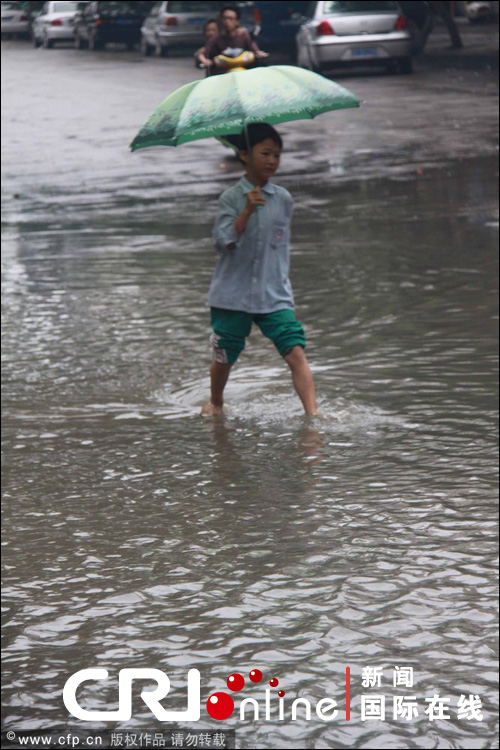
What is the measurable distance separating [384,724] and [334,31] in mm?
23546

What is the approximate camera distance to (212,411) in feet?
24.0

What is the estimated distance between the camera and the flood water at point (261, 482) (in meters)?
4.42

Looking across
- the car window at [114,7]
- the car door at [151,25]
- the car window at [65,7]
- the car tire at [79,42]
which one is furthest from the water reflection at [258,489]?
the car window at [65,7]

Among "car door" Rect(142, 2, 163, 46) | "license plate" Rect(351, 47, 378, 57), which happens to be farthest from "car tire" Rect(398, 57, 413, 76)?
"car door" Rect(142, 2, 163, 46)

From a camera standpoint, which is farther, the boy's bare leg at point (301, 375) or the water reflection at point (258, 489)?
the boy's bare leg at point (301, 375)

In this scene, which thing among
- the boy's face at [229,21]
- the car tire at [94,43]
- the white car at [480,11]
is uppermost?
the white car at [480,11]

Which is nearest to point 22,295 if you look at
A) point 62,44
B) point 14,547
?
point 14,547

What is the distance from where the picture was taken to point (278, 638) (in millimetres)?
4531

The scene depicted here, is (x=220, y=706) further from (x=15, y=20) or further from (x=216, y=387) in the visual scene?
(x=15, y=20)

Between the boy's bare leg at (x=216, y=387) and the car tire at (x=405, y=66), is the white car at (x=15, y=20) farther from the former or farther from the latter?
the boy's bare leg at (x=216, y=387)

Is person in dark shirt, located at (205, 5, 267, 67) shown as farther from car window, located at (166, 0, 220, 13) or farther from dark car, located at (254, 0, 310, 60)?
car window, located at (166, 0, 220, 13)

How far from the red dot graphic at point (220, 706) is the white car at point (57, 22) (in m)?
40.9

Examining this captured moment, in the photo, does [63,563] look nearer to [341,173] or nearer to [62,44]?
[341,173]

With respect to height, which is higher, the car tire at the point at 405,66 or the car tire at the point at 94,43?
the car tire at the point at 94,43
